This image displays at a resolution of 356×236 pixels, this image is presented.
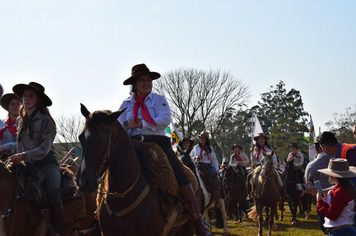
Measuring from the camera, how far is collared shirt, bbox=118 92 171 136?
6.00 m

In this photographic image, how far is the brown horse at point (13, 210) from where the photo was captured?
5801mm

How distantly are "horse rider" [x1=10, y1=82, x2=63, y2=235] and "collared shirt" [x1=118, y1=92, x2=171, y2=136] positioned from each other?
115 cm

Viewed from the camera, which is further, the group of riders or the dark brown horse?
the dark brown horse

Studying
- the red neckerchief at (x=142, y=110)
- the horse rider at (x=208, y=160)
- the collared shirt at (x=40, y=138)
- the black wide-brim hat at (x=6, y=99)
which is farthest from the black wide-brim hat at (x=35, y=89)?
the horse rider at (x=208, y=160)

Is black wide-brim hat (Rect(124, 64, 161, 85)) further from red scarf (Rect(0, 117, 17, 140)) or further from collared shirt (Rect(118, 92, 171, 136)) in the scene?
red scarf (Rect(0, 117, 17, 140))

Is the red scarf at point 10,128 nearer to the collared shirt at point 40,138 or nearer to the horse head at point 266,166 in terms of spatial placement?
the collared shirt at point 40,138

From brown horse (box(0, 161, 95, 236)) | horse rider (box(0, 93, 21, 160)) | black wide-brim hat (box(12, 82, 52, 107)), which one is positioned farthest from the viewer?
horse rider (box(0, 93, 21, 160))

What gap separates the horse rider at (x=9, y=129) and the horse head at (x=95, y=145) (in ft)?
8.01

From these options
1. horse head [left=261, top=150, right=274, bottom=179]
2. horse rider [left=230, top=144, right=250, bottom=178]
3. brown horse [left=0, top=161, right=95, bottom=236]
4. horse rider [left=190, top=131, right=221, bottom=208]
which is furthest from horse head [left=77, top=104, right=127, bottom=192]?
horse rider [left=230, top=144, right=250, bottom=178]

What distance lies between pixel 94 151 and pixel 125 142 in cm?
66

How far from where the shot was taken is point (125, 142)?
5.21 meters

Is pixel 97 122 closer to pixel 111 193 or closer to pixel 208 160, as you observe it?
pixel 111 193

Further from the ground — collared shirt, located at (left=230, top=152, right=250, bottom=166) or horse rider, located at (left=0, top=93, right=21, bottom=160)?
horse rider, located at (left=0, top=93, right=21, bottom=160)

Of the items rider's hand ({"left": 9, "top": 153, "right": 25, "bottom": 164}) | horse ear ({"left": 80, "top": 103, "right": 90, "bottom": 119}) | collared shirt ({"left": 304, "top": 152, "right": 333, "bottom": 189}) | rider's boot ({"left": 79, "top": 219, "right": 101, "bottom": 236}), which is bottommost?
rider's boot ({"left": 79, "top": 219, "right": 101, "bottom": 236})
